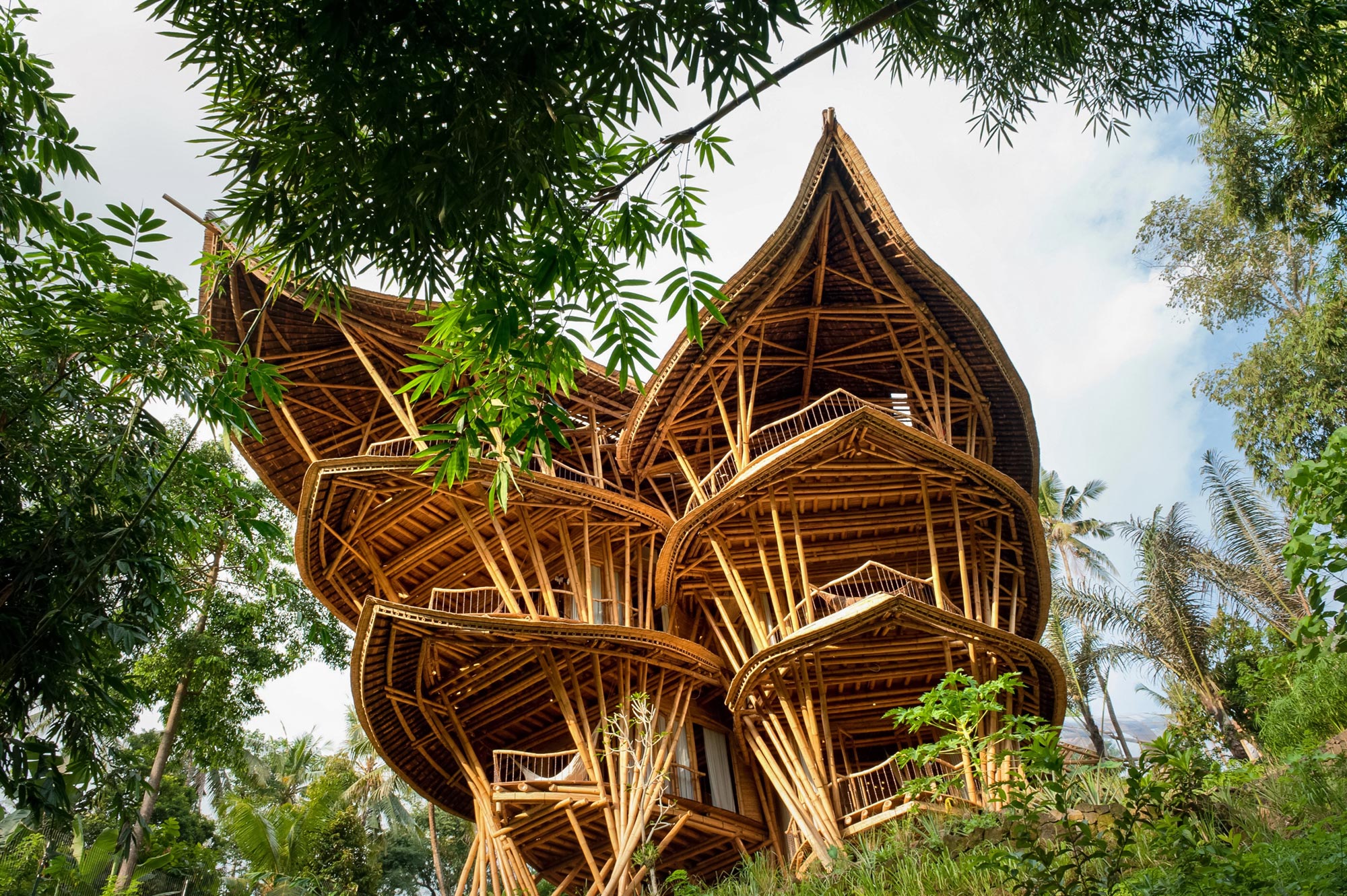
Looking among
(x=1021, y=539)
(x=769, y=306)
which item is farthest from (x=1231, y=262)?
(x=769, y=306)

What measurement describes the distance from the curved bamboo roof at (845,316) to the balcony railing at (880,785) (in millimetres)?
5504

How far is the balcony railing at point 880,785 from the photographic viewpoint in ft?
41.9

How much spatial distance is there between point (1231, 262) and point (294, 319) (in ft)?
72.1

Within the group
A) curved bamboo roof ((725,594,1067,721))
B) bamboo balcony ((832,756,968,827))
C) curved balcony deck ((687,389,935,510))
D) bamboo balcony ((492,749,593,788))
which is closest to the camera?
bamboo balcony ((832,756,968,827))

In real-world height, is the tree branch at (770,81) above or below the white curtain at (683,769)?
below

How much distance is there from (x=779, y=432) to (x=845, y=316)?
2508mm

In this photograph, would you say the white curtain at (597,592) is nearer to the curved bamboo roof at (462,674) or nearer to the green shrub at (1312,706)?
the curved bamboo roof at (462,674)

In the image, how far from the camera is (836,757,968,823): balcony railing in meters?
12.8

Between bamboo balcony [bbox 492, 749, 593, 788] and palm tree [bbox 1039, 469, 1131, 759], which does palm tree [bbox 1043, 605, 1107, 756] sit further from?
bamboo balcony [bbox 492, 749, 593, 788]

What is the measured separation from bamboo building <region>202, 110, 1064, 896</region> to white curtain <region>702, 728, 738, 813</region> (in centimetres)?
7

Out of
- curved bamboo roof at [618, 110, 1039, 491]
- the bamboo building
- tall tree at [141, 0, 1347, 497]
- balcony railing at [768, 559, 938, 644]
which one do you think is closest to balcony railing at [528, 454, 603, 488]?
the bamboo building

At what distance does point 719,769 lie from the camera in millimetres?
18062

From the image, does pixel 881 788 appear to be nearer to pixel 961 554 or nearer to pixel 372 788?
pixel 961 554

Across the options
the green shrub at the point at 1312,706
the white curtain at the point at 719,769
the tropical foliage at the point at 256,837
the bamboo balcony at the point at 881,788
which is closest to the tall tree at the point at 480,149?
the tropical foliage at the point at 256,837
